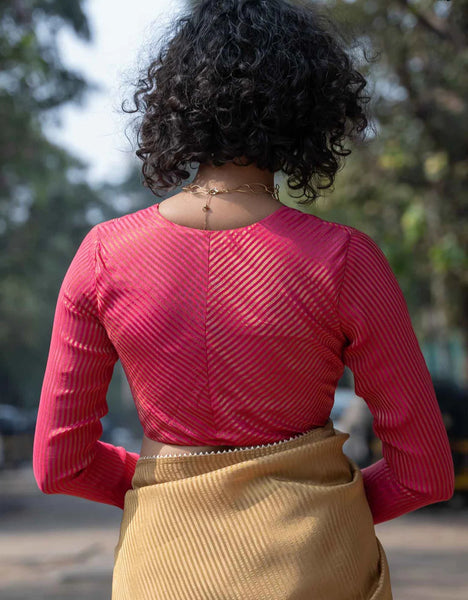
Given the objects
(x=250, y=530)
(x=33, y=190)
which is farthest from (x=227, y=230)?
(x=33, y=190)

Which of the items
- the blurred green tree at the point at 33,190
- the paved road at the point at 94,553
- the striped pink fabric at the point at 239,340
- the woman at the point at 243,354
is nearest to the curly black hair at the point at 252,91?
the woman at the point at 243,354

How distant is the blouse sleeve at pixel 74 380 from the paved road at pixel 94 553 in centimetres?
604

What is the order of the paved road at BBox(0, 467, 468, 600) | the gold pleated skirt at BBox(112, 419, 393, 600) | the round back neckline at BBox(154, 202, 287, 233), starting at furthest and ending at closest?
the paved road at BBox(0, 467, 468, 600), the round back neckline at BBox(154, 202, 287, 233), the gold pleated skirt at BBox(112, 419, 393, 600)

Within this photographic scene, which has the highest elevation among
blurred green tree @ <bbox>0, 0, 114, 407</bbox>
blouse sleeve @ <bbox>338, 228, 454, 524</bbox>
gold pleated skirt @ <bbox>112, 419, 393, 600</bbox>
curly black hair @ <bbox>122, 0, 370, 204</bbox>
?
curly black hair @ <bbox>122, 0, 370, 204</bbox>

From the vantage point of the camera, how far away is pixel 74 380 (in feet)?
5.33

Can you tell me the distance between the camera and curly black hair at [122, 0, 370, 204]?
161 cm

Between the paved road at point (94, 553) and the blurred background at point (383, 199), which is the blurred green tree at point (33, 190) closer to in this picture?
the blurred background at point (383, 199)

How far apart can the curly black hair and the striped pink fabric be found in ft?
0.45

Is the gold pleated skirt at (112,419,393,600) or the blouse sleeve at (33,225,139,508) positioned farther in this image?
the blouse sleeve at (33,225,139,508)

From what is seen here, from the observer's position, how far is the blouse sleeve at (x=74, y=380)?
64.0 inches

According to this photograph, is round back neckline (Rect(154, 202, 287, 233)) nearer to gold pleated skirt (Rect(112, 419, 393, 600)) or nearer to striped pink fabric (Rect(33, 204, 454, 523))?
striped pink fabric (Rect(33, 204, 454, 523))

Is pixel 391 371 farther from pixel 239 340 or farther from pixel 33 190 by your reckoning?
pixel 33 190

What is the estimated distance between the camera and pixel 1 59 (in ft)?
36.6

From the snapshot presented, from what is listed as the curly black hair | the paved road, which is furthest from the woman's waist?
the paved road
